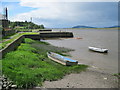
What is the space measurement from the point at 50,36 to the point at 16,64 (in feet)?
195

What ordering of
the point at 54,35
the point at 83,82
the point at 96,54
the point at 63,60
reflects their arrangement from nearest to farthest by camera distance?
the point at 83,82
the point at 63,60
the point at 96,54
the point at 54,35

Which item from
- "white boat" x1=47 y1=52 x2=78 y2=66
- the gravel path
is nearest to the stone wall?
"white boat" x1=47 y1=52 x2=78 y2=66

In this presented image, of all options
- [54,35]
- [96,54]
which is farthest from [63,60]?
[54,35]

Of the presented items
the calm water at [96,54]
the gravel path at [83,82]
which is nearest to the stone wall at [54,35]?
the calm water at [96,54]

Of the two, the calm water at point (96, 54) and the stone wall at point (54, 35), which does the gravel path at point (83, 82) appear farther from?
the stone wall at point (54, 35)

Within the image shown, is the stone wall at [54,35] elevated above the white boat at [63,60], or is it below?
above

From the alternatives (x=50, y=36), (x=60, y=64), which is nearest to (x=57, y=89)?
(x=60, y=64)

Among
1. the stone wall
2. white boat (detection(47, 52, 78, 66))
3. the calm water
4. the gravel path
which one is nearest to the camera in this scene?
the gravel path

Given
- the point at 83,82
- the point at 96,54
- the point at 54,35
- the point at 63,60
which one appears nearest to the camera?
the point at 83,82

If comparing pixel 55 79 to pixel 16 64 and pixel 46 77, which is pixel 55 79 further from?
pixel 16 64

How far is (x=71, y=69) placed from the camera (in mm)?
16656

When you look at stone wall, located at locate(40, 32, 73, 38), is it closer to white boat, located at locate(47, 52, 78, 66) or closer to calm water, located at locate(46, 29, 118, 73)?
calm water, located at locate(46, 29, 118, 73)

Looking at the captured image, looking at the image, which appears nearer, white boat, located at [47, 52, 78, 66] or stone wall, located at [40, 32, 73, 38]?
white boat, located at [47, 52, 78, 66]

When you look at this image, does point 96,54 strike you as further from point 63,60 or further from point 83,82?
point 83,82
